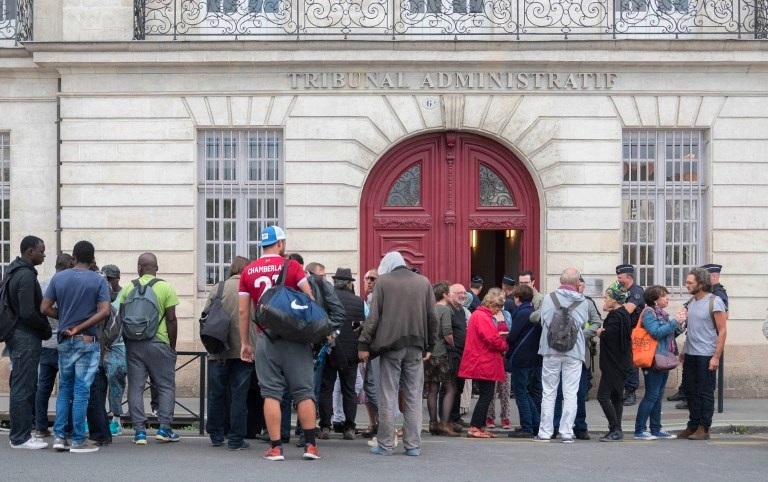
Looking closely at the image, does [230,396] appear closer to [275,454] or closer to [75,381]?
[275,454]

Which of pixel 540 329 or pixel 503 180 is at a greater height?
pixel 503 180

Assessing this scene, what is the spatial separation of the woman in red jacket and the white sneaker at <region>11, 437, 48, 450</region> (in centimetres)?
414

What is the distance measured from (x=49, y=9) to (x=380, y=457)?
9.13m

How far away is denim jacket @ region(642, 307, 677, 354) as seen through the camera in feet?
40.7

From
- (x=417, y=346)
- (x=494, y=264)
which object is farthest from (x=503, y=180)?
(x=417, y=346)

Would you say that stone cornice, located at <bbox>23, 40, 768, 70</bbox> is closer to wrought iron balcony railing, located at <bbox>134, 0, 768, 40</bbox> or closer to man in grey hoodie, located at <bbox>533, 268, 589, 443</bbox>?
wrought iron balcony railing, located at <bbox>134, 0, 768, 40</bbox>

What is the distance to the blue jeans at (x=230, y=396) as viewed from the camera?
37.1 ft

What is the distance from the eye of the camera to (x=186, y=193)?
55.1ft

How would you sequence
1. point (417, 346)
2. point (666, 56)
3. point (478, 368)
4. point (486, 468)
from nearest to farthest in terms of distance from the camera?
point (486, 468) → point (417, 346) → point (478, 368) → point (666, 56)

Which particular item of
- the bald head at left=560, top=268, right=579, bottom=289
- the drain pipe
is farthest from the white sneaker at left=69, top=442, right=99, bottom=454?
the drain pipe

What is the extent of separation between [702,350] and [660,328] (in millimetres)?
507

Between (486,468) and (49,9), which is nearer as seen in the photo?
(486,468)

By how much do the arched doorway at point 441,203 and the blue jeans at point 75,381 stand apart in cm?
638

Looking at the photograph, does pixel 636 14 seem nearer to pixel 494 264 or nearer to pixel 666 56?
pixel 666 56
